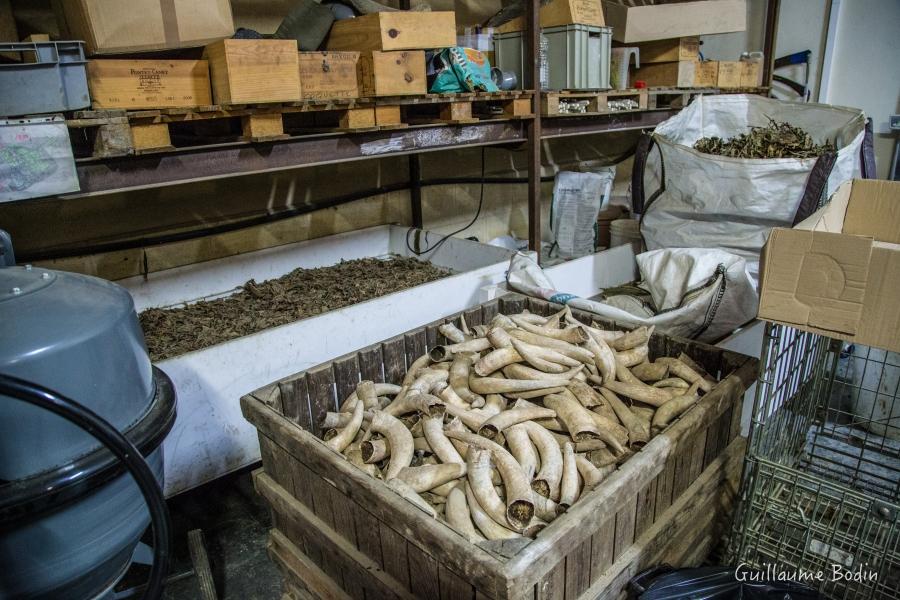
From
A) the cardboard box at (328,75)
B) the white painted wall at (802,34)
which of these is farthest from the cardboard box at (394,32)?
the white painted wall at (802,34)

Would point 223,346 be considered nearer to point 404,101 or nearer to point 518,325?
point 518,325

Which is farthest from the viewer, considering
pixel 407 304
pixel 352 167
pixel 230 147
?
pixel 352 167

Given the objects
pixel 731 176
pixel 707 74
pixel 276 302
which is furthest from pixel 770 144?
pixel 276 302

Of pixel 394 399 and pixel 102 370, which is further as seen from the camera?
pixel 394 399

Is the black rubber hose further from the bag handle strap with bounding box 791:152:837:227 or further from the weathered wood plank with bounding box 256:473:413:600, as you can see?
the bag handle strap with bounding box 791:152:837:227

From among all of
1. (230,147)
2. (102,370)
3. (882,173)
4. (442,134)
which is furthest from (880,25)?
(102,370)

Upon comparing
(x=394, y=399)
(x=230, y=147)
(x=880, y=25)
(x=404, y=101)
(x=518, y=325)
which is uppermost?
(x=880, y=25)

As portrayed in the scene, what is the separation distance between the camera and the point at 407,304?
288cm

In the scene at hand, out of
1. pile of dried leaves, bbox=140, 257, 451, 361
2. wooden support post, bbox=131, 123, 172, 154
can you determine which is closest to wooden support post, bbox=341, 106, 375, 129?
wooden support post, bbox=131, 123, 172, 154

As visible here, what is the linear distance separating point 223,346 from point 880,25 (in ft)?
21.3

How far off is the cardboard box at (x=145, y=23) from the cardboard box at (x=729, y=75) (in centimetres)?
418

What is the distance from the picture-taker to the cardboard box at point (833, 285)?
4.43 ft

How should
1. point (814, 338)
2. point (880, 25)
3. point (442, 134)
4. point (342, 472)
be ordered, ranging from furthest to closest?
point (880, 25), point (442, 134), point (814, 338), point (342, 472)

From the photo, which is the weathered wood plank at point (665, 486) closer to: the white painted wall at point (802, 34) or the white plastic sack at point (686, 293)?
the white plastic sack at point (686, 293)
